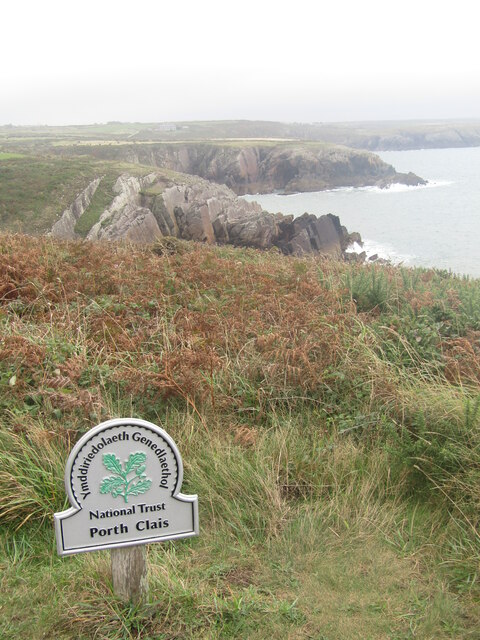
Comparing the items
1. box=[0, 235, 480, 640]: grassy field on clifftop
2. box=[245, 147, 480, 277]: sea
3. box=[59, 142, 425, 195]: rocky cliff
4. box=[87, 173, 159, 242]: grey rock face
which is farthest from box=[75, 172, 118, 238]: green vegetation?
box=[59, 142, 425, 195]: rocky cliff

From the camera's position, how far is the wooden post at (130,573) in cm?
258

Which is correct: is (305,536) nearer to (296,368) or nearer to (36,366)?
(296,368)

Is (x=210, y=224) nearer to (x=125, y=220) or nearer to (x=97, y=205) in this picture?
(x=125, y=220)

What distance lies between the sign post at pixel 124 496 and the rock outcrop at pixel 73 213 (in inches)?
1271

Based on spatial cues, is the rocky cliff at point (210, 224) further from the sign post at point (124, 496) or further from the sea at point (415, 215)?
the sign post at point (124, 496)

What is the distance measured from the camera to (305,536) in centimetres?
325

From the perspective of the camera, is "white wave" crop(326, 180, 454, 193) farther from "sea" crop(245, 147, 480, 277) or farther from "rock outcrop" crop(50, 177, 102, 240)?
"rock outcrop" crop(50, 177, 102, 240)

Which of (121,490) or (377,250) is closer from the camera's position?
(121,490)

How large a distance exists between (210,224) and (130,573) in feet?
118

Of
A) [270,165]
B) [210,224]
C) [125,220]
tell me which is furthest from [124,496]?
[270,165]

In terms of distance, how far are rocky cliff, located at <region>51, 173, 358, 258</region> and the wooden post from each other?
30828mm

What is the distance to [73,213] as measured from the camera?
3878 cm

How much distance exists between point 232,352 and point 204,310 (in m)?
1.10

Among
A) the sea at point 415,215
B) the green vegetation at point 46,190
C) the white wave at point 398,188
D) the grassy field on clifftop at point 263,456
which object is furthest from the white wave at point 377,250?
the white wave at point 398,188
